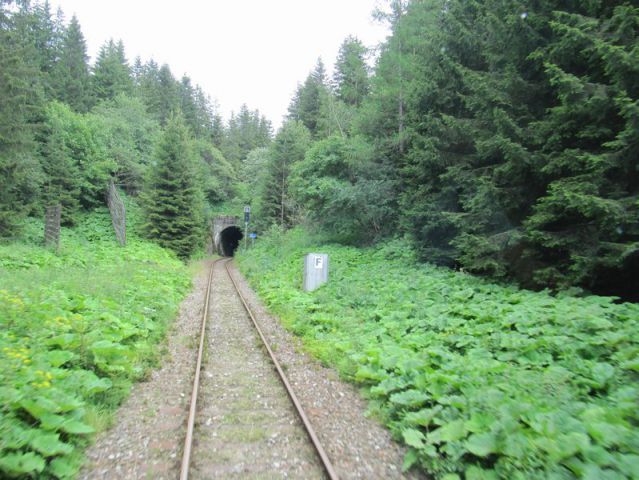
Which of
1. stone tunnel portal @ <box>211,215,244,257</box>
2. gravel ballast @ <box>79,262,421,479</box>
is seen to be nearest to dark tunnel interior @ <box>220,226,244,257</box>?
stone tunnel portal @ <box>211,215,244,257</box>

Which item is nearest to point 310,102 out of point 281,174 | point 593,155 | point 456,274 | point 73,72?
point 281,174

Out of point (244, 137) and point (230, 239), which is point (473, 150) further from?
point (244, 137)

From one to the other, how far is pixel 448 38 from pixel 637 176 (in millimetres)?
7732

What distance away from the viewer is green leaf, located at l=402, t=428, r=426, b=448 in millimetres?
3902

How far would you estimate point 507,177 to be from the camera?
8.50 metres

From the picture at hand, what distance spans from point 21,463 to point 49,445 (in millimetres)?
287

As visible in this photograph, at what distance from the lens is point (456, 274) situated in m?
10.2

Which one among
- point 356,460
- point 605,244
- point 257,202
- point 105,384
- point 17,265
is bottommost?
point 356,460

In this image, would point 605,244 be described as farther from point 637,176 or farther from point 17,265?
point 17,265

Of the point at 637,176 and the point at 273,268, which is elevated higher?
the point at 637,176

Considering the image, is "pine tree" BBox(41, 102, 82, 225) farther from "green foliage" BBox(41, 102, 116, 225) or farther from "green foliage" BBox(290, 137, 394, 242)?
"green foliage" BBox(290, 137, 394, 242)

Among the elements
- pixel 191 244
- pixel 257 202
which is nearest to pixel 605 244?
pixel 191 244

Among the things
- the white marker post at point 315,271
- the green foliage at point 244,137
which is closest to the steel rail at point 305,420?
the white marker post at point 315,271

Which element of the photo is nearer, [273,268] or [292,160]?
[273,268]
